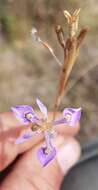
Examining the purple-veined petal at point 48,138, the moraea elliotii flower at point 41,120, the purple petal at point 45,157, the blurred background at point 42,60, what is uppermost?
the blurred background at point 42,60

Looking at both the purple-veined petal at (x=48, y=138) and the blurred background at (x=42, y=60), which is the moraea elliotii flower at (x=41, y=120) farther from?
the blurred background at (x=42, y=60)

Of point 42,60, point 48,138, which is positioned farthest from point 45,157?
point 42,60

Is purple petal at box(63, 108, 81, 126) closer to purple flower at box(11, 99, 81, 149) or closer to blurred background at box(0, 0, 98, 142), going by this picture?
purple flower at box(11, 99, 81, 149)

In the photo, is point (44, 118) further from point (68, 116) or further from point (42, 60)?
point (42, 60)

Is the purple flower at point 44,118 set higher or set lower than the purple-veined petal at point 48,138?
higher

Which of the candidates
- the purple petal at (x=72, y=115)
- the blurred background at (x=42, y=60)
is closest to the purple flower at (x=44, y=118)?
the purple petal at (x=72, y=115)

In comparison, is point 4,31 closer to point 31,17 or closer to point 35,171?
point 31,17
